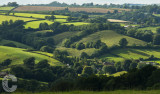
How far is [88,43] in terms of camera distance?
182m

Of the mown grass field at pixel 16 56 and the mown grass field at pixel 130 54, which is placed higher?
the mown grass field at pixel 16 56

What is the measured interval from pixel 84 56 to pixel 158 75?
11279 centimetres

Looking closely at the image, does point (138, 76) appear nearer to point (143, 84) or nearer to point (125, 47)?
point (143, 84)

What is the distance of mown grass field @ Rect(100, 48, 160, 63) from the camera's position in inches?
6063

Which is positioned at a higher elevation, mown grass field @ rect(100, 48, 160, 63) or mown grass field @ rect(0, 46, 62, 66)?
mown grass field @ rect(0, 46, 62, 66)

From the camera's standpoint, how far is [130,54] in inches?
6260

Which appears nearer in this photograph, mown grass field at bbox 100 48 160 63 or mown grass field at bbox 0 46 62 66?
mown grass field at bbox 0 46 62 66

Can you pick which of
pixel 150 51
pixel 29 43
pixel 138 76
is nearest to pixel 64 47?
pixel 29 43

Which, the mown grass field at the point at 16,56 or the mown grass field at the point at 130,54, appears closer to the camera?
the mown grass field at the point at 16,56

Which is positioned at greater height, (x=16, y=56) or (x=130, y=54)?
(x=16, y=56)

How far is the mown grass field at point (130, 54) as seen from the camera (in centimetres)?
15400

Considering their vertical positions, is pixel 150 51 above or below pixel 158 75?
below

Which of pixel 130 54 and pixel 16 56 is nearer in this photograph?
pixel 16 56

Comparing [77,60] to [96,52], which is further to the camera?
[96,52]
